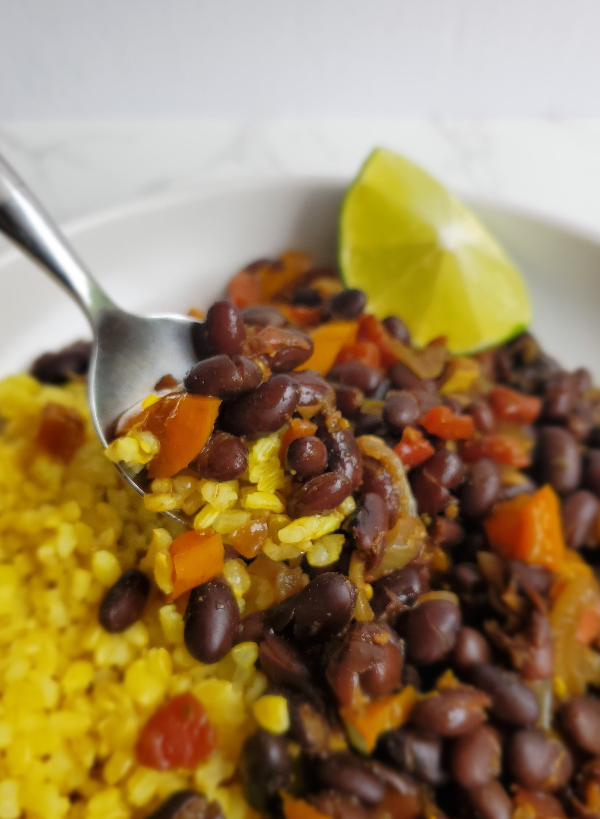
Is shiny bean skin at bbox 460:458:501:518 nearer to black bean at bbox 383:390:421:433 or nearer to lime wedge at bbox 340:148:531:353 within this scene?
black bean at bbox 383:390:421:433

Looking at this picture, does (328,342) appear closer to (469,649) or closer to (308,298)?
(308,298)

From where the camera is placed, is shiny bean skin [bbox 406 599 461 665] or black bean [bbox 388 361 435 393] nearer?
shiny bean skin [bbox 406 599 461 665]

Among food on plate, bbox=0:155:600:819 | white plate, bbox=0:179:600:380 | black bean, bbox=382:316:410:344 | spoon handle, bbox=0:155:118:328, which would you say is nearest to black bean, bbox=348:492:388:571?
food on plate, bbox=0:155:600:819

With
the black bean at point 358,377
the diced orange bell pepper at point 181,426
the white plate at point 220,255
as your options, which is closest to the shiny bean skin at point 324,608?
the diced orange bell pepper at point 181,426

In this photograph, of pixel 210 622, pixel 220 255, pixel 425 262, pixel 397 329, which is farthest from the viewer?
pixel 220 255

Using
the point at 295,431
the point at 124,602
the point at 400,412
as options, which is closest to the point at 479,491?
the point at 400,412

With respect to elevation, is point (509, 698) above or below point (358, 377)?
below
